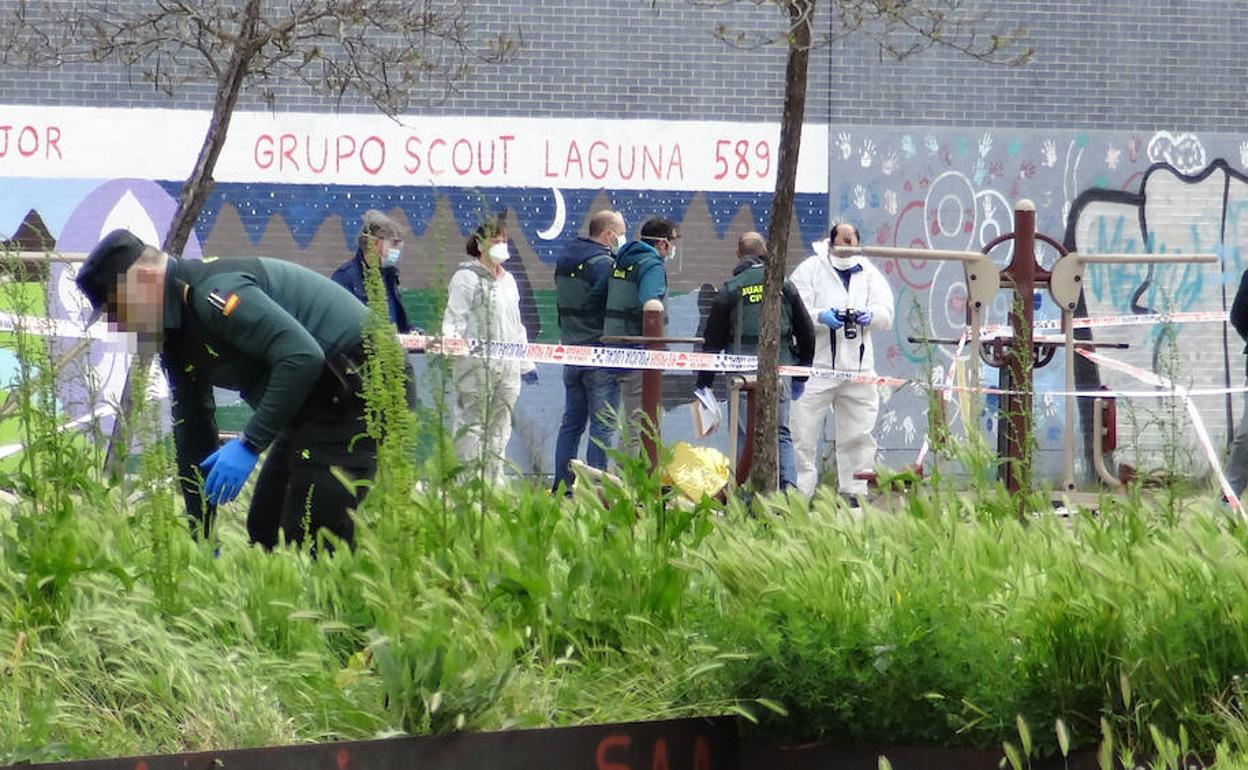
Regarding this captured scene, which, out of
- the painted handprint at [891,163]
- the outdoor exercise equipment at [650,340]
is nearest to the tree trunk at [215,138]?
the outdoor exercise equipment at [650,340]

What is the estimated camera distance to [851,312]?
13.0 m

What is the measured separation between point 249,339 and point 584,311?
767 cm

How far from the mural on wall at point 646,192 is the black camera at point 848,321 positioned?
10.2 feet

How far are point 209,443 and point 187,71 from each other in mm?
10404

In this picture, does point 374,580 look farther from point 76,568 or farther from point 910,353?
point 910,353

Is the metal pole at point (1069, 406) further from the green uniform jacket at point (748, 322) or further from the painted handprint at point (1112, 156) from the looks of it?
the painted handprint at point (1112, 156)

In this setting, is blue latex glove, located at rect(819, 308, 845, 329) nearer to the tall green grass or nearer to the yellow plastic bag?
the yellow plastic bag

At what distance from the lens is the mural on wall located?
16531 millimetres

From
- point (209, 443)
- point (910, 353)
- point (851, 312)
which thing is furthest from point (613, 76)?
point (209, 443)

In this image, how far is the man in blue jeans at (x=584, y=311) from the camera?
1310 centimetres

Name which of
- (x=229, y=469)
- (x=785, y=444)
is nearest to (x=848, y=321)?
(x=785, y=444)

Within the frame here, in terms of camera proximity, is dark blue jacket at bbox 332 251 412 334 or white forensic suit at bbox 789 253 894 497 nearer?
dark blue jacket at bbox 332 251 412 334

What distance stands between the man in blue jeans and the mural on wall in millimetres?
2919

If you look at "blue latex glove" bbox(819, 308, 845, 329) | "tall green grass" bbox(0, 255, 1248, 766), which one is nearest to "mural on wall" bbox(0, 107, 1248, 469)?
"blue latex glove" bbox(819, 308, 845, 329)
